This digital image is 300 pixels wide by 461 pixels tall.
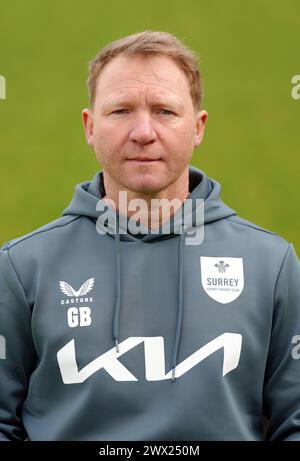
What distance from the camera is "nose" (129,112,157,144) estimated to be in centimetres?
239

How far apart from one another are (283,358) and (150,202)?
55cm

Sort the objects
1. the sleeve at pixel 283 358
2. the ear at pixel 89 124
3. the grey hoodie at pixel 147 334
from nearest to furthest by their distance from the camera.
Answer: the grey hoodie at pixel 147 334 → the sleeve at pixel 283 358 → the ear at pixel 89 124

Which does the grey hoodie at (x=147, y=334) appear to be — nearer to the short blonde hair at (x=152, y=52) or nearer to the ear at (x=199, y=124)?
the ear at (x=199, y=124)

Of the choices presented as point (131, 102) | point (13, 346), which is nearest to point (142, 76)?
point (131, 102)

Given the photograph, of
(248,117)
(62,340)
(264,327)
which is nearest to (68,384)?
(62,340)

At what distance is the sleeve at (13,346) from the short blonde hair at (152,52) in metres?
0.56

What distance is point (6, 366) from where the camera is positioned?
8.07 ft

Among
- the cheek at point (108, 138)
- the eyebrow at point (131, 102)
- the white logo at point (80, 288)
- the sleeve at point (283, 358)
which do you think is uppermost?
the eyebrow at point (131, 102)

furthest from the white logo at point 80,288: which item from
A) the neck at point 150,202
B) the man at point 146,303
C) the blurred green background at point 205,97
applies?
the blurred green background at point 205,97

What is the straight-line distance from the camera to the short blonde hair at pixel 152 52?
2461 millimetres

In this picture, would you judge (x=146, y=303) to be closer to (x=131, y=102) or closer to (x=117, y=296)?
(x=117, y=296)

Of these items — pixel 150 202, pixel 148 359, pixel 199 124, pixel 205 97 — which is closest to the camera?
pixel 148 359

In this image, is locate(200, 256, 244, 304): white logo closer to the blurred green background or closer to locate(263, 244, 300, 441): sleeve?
locate(263, 244, 300, 441): sleeve

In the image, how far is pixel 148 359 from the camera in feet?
7.79
